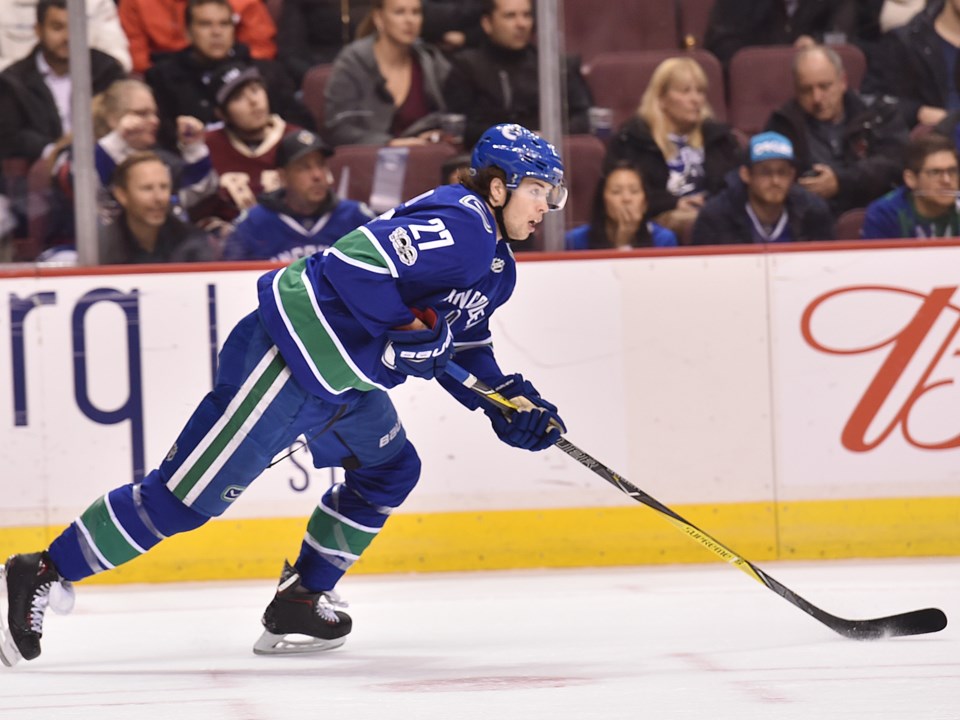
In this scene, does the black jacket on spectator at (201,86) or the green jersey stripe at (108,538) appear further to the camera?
the black jacket on spectator at (201,86)

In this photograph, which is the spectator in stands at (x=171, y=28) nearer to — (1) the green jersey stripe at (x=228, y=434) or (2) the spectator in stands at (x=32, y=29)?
(2) the spectator in stands at (x=32, y=29)

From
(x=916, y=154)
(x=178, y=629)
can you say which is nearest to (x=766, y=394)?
(x=916, y=154)

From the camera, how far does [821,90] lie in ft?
14.7

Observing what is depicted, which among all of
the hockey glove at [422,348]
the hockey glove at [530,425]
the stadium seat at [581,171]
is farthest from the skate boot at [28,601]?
the stadium seat at [581,171]

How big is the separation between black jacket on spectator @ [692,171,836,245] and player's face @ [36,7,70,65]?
206 centimetres

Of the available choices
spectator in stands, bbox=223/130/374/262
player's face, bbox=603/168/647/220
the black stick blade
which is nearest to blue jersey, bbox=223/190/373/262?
spectator in stands, bbox=223/130/374/262

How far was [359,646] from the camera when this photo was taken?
11.0 feet

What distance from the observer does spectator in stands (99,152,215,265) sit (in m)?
4.34

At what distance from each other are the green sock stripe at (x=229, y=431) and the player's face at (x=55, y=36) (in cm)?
185

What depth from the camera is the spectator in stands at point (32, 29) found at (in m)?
4.34

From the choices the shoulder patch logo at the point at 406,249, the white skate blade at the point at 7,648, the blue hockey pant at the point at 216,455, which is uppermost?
the shoulder patch logo at the point at 406,249

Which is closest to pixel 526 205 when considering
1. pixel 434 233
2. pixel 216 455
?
pixel 434 233

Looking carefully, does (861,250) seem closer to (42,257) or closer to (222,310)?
(222,310)

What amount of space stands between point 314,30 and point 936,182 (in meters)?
2.07
